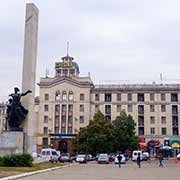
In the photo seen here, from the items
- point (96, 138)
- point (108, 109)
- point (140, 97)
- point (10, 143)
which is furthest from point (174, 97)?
point (10, 143)

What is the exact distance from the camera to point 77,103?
85.8m

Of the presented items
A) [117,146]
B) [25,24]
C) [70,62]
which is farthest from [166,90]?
[25,24]

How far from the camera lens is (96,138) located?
68.8 meters

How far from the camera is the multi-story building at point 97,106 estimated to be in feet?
277

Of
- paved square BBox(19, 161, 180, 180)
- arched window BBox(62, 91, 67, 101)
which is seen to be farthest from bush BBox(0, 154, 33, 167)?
arched window BBox(62, 91, 67, 101)

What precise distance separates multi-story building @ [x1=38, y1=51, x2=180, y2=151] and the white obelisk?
1858 inches

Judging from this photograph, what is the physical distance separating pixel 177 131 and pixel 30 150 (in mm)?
53872

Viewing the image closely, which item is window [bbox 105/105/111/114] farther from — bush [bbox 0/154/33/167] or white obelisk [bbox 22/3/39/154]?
bush [bbox 0/154/33/167]

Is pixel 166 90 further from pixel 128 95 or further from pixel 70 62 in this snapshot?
pixel 70 62

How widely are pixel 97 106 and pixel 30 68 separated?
50440 millimetres

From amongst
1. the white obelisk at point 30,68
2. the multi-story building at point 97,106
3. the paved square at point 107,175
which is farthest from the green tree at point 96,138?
the paved square at point 107,175

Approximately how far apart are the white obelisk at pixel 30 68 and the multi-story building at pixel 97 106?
155ft

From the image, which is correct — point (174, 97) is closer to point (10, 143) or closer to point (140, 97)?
point (140, 97)

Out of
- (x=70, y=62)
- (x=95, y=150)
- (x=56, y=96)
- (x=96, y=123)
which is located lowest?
(x=95, y=150)
